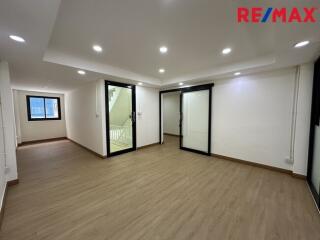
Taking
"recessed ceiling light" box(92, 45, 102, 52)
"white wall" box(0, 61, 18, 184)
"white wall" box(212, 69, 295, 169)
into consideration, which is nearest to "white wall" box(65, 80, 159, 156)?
"recessed ceiling light" box(92, 45, 102, 52)

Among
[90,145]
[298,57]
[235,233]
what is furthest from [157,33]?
[90,145]

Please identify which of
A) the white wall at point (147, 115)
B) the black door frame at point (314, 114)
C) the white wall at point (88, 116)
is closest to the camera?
the black door frame at point (314, 114)

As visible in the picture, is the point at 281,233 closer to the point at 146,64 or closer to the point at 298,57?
the point at 298,57

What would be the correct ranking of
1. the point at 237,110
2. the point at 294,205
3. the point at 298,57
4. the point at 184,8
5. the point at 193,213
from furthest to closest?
1. the point at 237,110
2. the point at 298,57
3. the point at 294,205
4. the point at 193,213
5. the point at 184,8

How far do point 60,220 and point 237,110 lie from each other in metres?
4.07

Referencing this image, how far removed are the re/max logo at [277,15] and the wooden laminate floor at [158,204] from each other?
2.33 m

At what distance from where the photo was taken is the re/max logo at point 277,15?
1272 millimetres

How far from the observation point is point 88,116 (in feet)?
14.5

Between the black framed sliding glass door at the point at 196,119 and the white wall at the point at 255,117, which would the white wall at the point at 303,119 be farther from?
the black framed sliding glass door at the point at 196,119

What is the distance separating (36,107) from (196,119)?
22.4ft

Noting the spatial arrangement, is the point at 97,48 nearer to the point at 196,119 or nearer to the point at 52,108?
the point at 196,119

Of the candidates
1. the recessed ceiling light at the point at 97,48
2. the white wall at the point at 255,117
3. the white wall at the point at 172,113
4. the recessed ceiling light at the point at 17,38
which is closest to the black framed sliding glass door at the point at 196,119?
the white wall at the point at 255,117

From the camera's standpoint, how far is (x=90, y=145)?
445 centimetres

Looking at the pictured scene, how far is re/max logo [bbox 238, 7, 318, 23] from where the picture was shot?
127 cm
